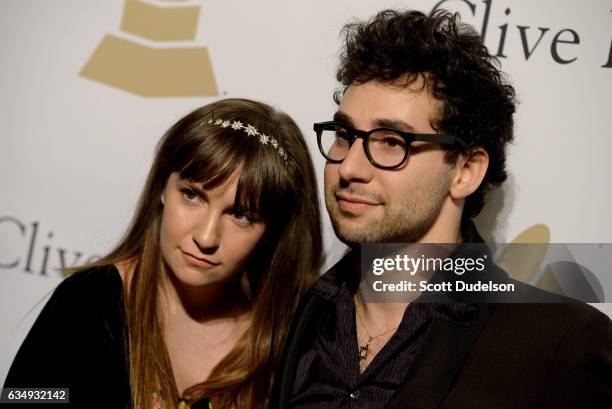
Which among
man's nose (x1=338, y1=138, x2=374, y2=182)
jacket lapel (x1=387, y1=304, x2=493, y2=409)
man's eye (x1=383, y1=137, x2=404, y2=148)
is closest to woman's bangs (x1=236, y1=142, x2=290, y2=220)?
man's nose (x1=338, y1=138, x2=374, y2=182)

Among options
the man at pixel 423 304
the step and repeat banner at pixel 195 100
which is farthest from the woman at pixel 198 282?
the step and repeat banner at pixel 195 100

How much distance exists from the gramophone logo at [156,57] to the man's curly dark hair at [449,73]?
0.63 meters

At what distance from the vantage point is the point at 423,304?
1.66 metres

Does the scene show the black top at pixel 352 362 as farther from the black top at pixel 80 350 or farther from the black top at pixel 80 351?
the black top at pixel 80 350

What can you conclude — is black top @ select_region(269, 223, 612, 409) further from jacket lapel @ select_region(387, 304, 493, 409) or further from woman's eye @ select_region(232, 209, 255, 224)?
woman's eye @ select_region(232, 209, 255, 224)

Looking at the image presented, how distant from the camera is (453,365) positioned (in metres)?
1.50

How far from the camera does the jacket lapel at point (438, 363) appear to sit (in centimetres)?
147

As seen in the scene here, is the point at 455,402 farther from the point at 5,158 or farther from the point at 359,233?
the point at 5,158

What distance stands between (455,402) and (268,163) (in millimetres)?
836

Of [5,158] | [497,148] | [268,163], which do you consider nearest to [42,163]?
[5,158]

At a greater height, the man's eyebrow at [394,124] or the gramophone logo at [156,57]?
the gramophone logo at [156,57]

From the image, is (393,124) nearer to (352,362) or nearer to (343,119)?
(343,119)

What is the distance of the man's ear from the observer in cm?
176

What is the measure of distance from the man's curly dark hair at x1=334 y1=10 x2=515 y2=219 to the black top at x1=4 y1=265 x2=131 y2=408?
1015 mm
